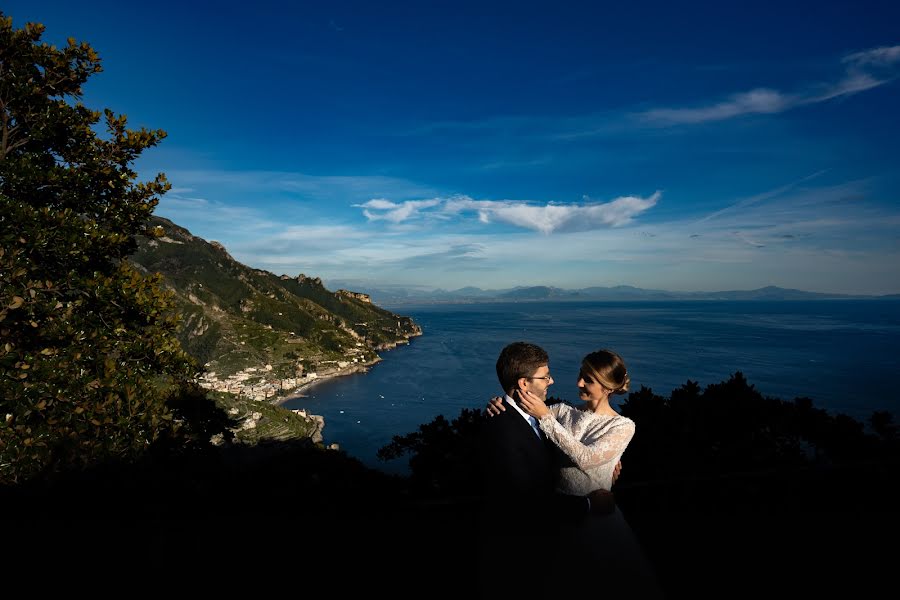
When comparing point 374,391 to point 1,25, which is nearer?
point 1,25

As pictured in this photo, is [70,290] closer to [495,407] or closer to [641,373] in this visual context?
[495,407]

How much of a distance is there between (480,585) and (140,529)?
285 cm

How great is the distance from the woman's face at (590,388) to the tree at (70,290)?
5621 millimetres

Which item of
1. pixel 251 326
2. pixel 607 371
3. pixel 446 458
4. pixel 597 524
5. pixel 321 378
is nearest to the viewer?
pixel 597 524

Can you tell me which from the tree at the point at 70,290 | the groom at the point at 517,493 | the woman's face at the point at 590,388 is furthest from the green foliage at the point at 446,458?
the groom at the point at 517,493

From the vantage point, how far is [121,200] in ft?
22.9

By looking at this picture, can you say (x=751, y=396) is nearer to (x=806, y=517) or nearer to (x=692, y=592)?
(x=806, y=517)

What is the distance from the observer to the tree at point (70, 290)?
489 centimetres

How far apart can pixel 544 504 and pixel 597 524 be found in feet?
1.28

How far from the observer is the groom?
85.4 inches

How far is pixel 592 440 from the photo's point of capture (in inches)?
99.4

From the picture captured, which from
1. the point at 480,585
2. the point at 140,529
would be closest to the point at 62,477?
the point at 140,529

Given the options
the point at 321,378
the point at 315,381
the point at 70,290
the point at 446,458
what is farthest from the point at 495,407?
the point at 321,378

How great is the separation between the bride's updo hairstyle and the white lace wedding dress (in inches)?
8.2
